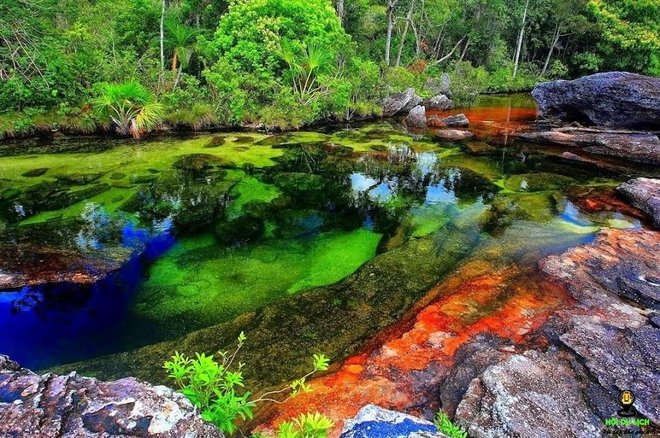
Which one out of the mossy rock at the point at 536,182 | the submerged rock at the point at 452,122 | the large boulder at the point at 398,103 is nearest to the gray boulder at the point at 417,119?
the submerged rock at the point at 452,122

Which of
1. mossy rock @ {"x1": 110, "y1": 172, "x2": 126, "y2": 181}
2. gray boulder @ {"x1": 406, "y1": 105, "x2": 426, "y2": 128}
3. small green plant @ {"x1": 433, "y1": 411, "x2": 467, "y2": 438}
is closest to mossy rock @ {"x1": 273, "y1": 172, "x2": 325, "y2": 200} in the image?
mossy rock @ {"x1": 110, "y1": 172, "x2": 126, "y2": 181}

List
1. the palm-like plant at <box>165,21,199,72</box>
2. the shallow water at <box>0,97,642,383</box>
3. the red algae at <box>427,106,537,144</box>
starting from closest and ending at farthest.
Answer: the shallow water at <box>0,97,642,383</box>, the palm-like plant at <box>165,21,199,72</box>, the red algae at <box>427,106,537,144</box>

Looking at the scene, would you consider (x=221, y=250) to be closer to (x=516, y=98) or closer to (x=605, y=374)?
(x=605, y=374)

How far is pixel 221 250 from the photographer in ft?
18.4

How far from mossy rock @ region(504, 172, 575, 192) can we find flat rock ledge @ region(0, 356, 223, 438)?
784 cm

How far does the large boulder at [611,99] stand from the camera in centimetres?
1128

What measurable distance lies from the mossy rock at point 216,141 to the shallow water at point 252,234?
0.18ft

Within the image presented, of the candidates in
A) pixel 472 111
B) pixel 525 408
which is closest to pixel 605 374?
pixel 525 408

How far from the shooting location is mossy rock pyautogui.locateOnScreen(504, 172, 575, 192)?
27.1 feet

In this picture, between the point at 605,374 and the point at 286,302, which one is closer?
the point at 605,374

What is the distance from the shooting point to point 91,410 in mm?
1701

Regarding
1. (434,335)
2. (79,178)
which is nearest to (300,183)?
(79,178)

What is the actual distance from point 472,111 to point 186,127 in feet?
39.9

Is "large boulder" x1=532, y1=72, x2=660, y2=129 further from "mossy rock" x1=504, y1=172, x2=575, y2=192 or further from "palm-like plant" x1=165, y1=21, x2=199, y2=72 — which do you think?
"palm-like plant" x1=165, y1=21, x2=199, y2=72
